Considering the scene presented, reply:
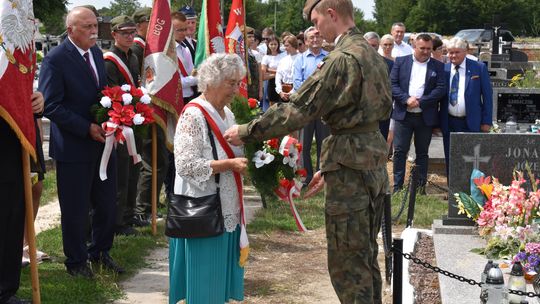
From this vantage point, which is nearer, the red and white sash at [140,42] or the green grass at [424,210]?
the red and white sash at [140,42]

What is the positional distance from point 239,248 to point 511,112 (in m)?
7.28

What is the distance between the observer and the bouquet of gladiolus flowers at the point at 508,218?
673cm

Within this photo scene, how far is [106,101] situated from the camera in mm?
6664

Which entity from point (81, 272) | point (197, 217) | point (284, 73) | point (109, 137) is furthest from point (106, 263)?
point (284, 73)

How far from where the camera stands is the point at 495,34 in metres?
23.6

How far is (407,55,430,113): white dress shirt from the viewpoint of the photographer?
37.1 feet

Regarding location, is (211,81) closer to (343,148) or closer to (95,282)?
(343,148)

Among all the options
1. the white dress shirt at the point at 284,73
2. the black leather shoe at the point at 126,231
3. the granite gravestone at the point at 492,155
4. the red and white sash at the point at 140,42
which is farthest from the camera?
the white dress shirt at the point at 284,73

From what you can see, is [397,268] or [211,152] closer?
[211,152]

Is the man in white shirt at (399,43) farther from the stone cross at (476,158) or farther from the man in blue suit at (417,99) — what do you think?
the stone cross at (476,158)

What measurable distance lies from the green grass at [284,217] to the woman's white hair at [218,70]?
14.0 ft

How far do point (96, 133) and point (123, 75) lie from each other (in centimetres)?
171

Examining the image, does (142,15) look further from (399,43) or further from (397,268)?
(399,43)

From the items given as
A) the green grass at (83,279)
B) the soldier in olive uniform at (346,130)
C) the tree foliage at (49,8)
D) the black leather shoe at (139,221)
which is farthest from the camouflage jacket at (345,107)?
the tree foliage at (49,8)
